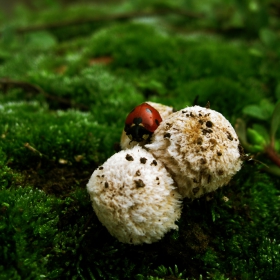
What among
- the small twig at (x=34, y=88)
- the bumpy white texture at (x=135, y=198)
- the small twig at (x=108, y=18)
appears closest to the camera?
the bumpy white texture at (x=135, y=198)

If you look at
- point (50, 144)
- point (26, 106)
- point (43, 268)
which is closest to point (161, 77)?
point (26, 106)

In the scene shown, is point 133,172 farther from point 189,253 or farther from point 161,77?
point 161,77

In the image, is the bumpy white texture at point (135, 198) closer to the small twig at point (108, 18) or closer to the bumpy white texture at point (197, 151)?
the bumpy white texture at point (197, 151)

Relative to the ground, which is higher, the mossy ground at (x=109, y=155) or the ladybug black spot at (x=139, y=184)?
the ladybug black spot at (x=139, y=184)

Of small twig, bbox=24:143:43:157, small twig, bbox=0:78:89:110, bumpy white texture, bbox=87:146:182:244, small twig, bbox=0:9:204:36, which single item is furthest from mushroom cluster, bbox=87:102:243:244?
small twig, bbox=0:9:204:36

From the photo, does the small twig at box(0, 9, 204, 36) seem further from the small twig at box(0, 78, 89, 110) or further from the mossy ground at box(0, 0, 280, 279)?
the small twig at box(0, 78, 89, 110)

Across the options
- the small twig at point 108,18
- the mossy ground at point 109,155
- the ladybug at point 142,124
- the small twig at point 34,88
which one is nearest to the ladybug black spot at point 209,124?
the ladybug at point 142,124
